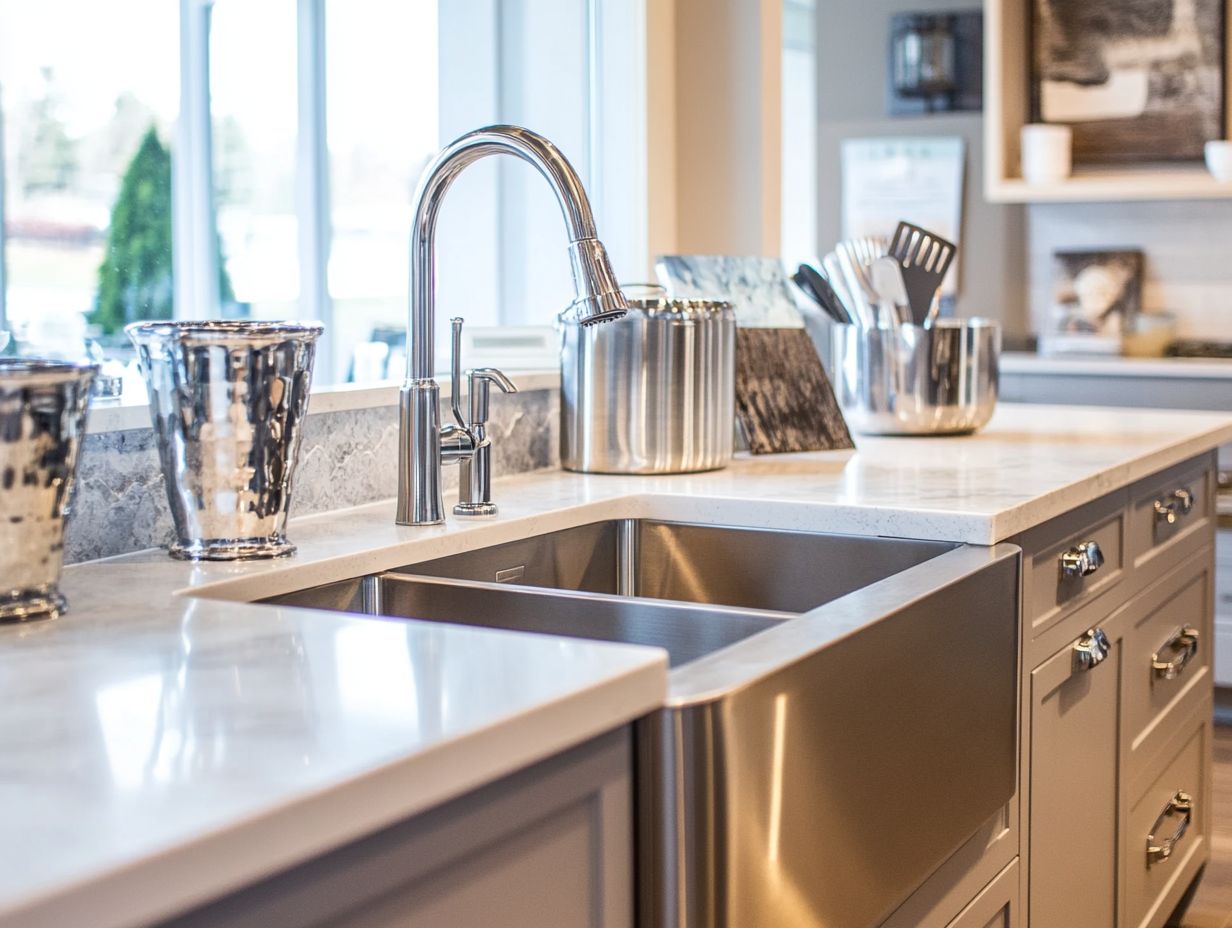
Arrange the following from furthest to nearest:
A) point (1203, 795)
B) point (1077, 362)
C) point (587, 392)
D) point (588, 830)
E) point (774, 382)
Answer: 1. point (1077, 362)
2. point (1203, 795)
3. point (774, 382)
4. point (587, 392)
5. point (588, 830)

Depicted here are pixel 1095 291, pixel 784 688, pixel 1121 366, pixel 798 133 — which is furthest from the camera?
pixel 798 133

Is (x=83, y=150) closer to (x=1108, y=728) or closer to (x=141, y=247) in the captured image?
(x=141, y=247)

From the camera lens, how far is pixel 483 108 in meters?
2.39

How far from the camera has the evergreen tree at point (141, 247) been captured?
5145mm

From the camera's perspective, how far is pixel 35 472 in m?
0.99

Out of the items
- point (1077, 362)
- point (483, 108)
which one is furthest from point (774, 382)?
point (1077, 362)

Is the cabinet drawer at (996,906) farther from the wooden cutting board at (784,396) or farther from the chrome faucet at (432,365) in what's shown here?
the wooden cutting board at (784,396)

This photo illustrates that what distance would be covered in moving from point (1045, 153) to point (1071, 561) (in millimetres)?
2674

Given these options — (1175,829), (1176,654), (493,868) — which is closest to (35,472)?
(493,868)

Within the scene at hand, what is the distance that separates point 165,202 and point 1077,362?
361 centimetres

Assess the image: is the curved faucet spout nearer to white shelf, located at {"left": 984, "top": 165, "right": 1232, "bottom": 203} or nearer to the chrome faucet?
the chrome faucet

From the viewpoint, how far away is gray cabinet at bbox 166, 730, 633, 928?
655mm

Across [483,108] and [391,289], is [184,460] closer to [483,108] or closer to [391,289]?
[483,108]

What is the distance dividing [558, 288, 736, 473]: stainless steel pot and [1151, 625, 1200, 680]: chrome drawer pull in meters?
0.80
